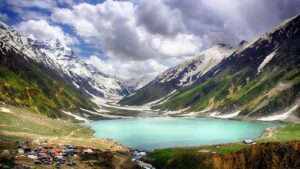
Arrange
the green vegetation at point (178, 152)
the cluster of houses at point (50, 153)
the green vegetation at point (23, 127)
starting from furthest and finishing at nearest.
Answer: the green vegetation at point (23, 127) → the green vegetation at point (178, 152) → the cluster of houses at point (50, 153)

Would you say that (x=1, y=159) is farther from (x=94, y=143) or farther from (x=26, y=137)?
(x=94, y=143)

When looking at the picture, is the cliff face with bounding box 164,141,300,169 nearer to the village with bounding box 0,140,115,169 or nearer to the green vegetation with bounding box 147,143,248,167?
the green vegetation with bounding box 147,143,248,167

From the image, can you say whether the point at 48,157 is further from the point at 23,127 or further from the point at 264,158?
the point at 23,127

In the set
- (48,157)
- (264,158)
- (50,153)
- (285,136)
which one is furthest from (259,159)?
(285,136)

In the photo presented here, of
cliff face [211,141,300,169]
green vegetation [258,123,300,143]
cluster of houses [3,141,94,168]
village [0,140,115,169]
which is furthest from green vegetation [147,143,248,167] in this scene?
cluster of houses [3,141,94,168]

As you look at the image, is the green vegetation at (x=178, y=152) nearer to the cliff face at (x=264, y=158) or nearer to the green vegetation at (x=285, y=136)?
the cliff face at (x=264, y=158)

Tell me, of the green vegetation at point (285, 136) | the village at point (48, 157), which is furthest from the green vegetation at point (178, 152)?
the green vegetation at point (285, 136)
